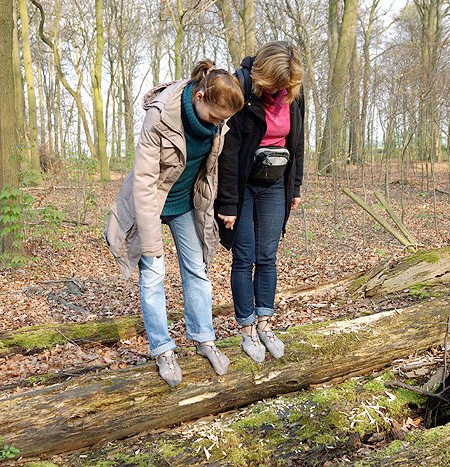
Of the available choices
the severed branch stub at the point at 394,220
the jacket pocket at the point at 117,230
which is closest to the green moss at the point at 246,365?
the jacket pocket at the point at 117,230

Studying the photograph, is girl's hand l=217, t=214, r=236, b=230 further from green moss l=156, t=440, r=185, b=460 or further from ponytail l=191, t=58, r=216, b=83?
green moss l=156, t=440, r=185, b=460

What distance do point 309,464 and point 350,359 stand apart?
0.96 m

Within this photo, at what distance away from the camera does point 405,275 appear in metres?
5.37

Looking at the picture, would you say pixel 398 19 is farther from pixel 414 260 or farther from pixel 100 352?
pixel 100 352

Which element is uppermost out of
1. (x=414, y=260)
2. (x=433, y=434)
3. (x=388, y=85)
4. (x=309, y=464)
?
(x=388, y=85)

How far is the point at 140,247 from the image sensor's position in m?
2.88

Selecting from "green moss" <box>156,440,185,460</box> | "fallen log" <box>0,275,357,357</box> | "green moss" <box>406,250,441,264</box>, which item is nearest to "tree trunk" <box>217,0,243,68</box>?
"green moss" <box>406,250,441,264</box>

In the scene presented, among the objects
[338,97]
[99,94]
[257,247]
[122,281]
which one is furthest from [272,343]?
[99,94]

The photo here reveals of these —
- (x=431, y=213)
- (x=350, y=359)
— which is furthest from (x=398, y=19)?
(x=350, y=359)

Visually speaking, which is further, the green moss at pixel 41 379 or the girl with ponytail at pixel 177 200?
the green moss at pixel 41 379

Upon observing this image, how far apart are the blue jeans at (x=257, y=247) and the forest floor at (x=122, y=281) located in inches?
28.9

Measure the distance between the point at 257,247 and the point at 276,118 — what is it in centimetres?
90

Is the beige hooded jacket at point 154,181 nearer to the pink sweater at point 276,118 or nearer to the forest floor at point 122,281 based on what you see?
the pink sweater at point 276,118

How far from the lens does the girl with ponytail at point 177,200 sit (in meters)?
2.68
